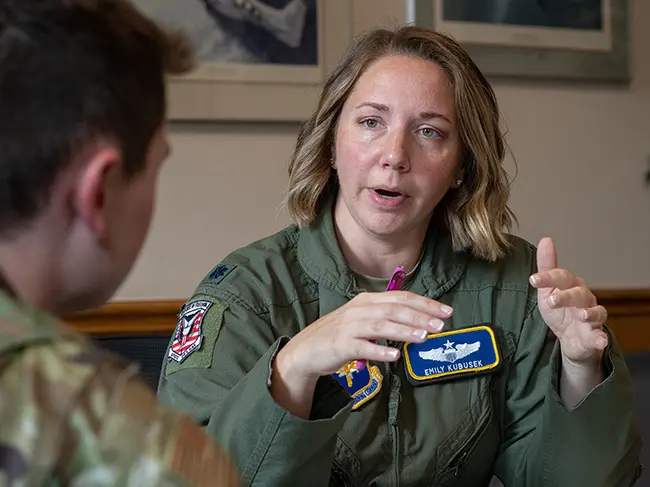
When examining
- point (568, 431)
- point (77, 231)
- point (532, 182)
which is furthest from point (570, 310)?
point (532, 182)

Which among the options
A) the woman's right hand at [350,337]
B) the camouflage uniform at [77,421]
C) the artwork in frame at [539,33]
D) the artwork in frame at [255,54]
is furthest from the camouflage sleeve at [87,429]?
the artwork in frame at [539,33]

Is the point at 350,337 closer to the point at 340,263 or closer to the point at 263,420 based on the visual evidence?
the point at 263,420

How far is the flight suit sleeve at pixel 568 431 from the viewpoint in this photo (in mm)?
1440

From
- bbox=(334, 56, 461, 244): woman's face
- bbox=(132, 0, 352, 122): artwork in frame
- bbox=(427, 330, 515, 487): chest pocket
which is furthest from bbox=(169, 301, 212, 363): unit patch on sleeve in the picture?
bbox=(132, 0, 352, 122): artwork in frame

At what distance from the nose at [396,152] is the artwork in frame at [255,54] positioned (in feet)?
2.71

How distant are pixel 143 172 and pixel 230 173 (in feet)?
5.00

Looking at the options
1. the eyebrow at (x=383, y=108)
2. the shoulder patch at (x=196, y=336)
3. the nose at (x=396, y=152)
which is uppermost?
the eyebrow at (x=383, y=108)

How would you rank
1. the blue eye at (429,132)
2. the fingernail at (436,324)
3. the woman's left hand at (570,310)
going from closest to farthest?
the fingernail at (436,324) → the woman's left hand at (570,310) → the blue eye at (429,132)

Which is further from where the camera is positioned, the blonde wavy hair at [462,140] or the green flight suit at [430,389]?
the blonde wavy hair at [462,140]

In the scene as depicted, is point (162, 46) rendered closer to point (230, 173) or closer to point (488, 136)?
point (488, 136)

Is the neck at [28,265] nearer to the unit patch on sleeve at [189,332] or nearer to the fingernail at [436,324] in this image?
the fingernail at [436,324]

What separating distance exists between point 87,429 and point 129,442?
3 centimetres

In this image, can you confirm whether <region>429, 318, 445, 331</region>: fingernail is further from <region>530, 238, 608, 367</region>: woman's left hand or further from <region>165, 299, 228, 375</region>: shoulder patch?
<region>165, 299, 228, 375</region>: shoulder patch

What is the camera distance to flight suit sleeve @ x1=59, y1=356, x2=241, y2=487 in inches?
25.7
